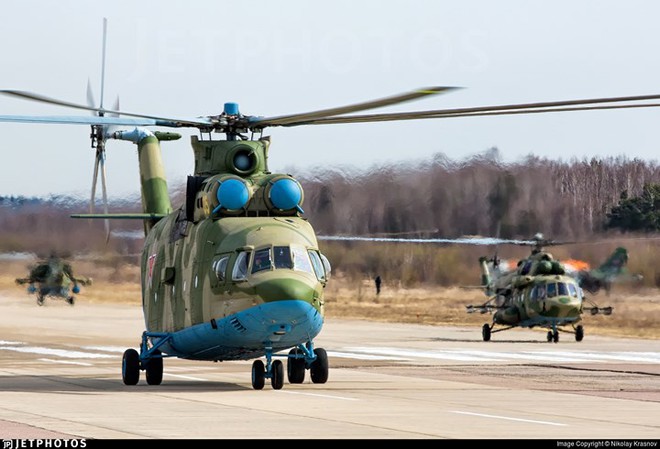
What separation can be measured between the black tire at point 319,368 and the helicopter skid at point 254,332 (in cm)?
88

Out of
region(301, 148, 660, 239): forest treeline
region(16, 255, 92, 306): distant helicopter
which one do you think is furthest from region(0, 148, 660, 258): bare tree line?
region(16, 255, 92, 306): distant helicopter

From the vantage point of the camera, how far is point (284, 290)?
1917 centimetres

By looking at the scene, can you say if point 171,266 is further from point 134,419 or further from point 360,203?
point 360,203

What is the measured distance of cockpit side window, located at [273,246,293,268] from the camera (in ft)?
64.3

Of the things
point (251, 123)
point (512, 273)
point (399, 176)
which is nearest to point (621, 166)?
point (512, 273)

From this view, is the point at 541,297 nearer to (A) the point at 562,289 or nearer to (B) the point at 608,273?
(A) the point at 562,289

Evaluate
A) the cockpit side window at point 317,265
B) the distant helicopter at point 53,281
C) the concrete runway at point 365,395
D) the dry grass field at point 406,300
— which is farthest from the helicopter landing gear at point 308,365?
the distant helicopter at point 53,281

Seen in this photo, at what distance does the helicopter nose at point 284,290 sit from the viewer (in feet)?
62.8

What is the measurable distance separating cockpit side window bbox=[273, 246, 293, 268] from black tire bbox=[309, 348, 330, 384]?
7.51 feet

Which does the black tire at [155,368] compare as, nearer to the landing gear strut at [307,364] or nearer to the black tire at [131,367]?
the black tire at [131,367]

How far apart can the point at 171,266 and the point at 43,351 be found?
13377 millimetres

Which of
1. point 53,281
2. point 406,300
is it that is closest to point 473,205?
point 406,300

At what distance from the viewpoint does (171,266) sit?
72.2ft

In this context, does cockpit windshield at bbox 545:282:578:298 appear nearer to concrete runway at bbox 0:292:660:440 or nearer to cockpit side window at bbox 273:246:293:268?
concrete runway at bbox 0:292:660:440
